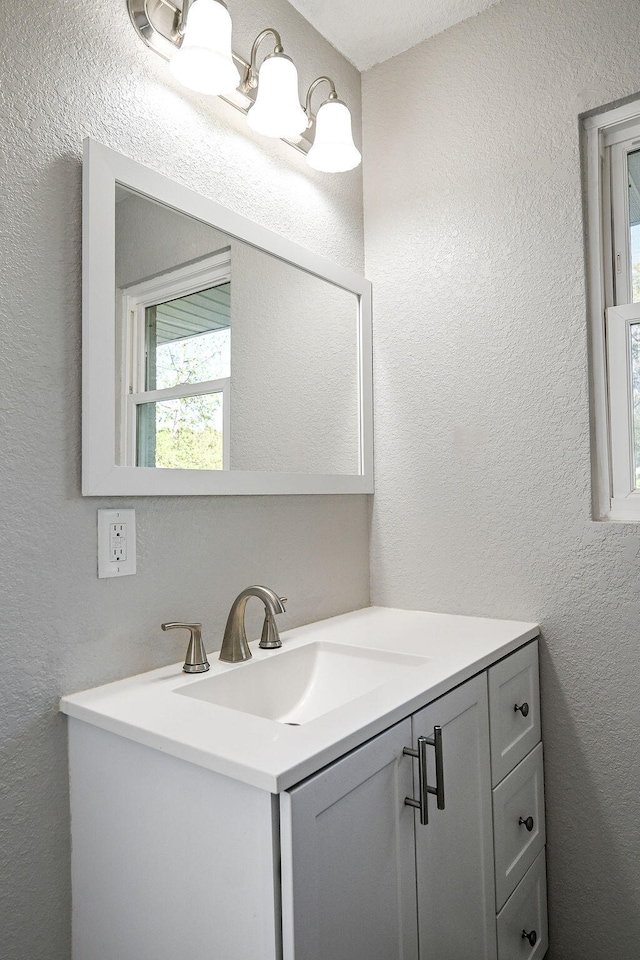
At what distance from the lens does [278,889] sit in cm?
76

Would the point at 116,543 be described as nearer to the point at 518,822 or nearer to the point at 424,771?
the point at 424,771

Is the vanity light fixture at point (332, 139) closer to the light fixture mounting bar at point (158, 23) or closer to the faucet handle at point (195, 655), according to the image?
the light fixture mounting bar at point (158, 23)

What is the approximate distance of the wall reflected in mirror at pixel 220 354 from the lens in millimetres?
1178

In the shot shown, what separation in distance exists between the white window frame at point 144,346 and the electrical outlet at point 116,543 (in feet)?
0.33

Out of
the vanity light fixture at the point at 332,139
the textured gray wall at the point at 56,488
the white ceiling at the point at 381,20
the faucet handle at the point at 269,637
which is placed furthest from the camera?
the white ceiling at the point at 381,20

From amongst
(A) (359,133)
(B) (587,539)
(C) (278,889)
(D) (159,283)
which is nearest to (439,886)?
(C) (278,889)

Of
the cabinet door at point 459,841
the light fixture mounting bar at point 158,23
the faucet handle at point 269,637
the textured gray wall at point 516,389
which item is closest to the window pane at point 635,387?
the textured gray wall at point 516,389

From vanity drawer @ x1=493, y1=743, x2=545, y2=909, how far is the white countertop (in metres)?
0.29

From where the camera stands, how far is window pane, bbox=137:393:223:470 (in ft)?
3.93

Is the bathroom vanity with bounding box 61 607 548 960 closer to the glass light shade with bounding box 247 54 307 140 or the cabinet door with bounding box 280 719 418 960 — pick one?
the cabinet door with bounding box 280 719 418 960

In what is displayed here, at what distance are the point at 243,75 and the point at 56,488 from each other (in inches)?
42.2

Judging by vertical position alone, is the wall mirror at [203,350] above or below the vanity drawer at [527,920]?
above

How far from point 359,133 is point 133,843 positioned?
6.40 feet

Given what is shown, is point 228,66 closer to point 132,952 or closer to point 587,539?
point 587,539
